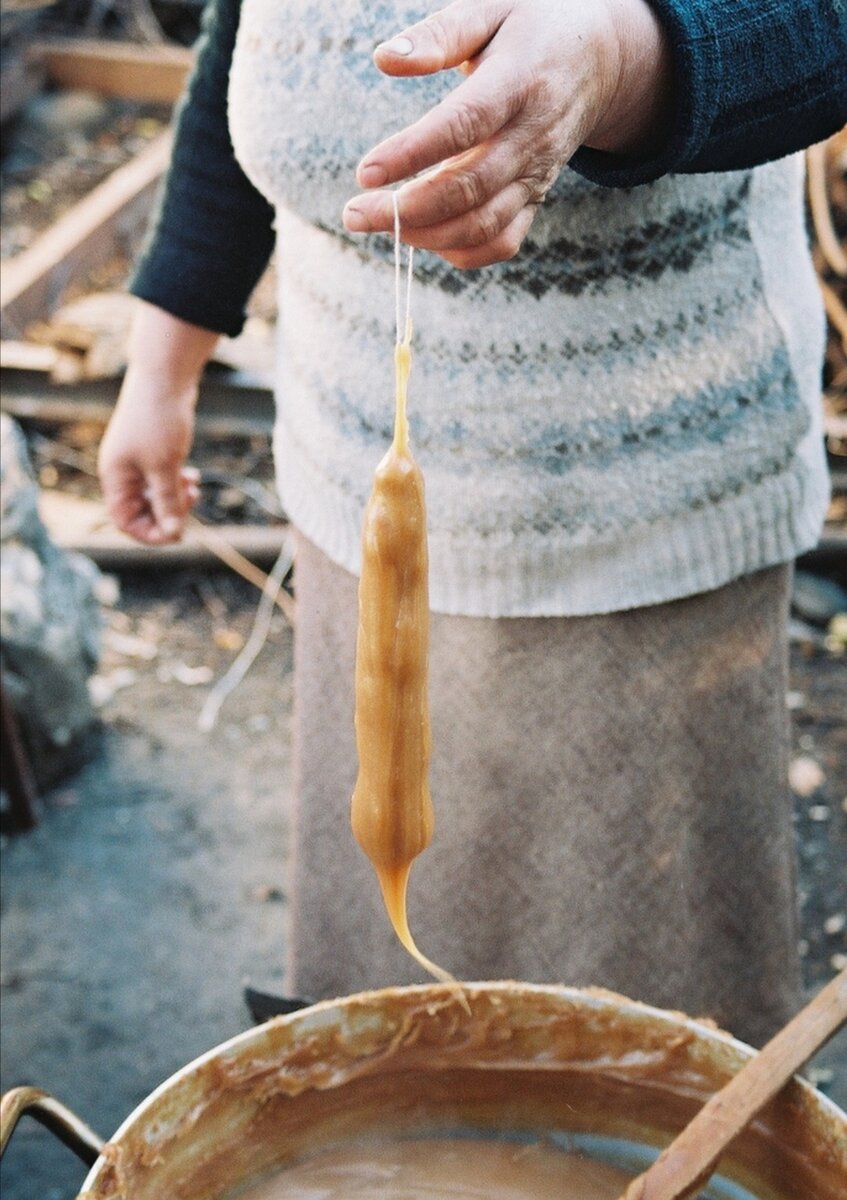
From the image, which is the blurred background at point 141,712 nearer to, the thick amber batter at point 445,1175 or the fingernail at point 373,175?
the thick amber batter at point 445,1175

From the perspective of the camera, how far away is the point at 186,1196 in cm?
121

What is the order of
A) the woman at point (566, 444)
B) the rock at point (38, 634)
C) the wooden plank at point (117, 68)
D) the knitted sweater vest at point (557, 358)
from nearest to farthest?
the woman at point (566, 444) < the knitted sweater vest at point (557, 358) < the rock at point (38, 634) < the wooden plank at point (117, 68)

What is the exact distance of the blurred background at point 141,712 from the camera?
244 cm

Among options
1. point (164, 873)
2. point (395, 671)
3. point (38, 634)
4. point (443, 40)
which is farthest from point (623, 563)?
point (38, 634)

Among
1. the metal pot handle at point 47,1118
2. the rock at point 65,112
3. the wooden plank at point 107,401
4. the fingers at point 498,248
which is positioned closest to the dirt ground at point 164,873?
the wooden plank at point 107,401

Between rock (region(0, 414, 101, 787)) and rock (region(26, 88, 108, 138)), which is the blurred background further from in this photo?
rock (region(26, 88, 108, 138))

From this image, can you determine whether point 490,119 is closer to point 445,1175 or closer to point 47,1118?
point 47,1118

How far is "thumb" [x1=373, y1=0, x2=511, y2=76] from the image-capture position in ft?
2.55

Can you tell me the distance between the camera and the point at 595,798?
1394 millimetres

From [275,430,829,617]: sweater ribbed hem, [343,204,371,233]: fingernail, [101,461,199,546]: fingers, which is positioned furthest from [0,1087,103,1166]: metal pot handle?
[101,461,199,546]: fingers

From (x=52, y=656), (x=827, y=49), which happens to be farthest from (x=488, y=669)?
(x=52, y=656)

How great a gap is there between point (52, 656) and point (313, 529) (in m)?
1.61

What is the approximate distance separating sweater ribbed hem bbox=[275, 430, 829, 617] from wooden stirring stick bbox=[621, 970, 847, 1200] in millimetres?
394

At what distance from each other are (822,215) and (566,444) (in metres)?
3.14
